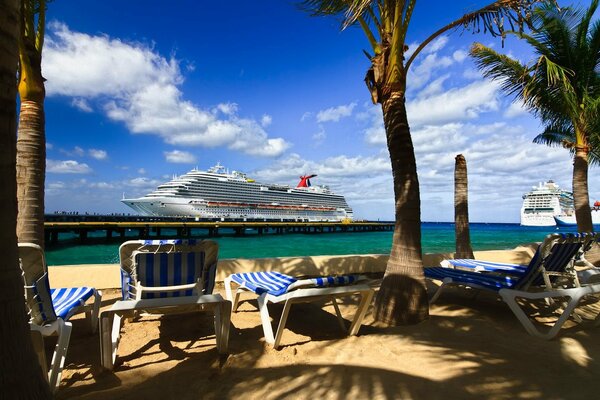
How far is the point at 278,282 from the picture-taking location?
113 inches

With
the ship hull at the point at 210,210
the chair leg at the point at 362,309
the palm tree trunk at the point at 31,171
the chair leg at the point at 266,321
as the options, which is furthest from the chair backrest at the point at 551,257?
the ship hull at the point at 210,210

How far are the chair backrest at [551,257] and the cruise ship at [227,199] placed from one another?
38.2 m

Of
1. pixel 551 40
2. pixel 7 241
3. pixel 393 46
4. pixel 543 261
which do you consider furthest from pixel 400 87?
pixel 551 40

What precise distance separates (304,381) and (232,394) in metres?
0.41

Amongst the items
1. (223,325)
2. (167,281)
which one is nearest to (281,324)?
(223,325)

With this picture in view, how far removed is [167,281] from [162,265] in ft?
0.43

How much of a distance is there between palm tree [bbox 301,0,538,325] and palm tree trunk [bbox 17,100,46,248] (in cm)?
312

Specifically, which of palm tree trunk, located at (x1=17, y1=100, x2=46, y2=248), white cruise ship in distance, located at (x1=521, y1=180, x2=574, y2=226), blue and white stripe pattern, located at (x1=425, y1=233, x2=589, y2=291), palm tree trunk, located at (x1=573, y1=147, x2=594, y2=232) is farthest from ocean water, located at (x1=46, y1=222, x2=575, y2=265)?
white cruise ship in distance, located at (x1=521, y1=180, x2=574, y2=226)

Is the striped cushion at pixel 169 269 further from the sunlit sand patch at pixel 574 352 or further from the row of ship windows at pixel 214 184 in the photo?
the row of ship windows at pixel 214 184

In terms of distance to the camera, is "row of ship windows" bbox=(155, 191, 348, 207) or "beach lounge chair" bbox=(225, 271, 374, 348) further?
"row of ship windows" bbox=(155, 191, 348, 207)

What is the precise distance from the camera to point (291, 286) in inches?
95.4

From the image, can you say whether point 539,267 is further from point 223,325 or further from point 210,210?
point 210,210

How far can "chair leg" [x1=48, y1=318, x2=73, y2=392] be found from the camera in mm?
1734

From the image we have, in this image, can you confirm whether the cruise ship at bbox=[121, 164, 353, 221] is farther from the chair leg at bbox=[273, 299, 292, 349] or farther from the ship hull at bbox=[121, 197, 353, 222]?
the chair leg at bbox=[273, 299, 292, 349]
